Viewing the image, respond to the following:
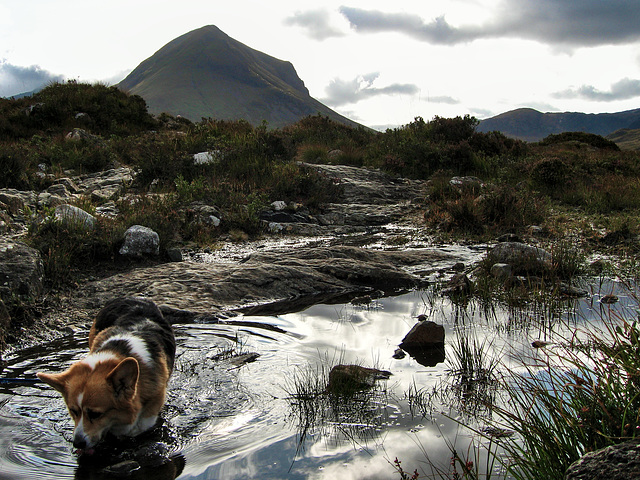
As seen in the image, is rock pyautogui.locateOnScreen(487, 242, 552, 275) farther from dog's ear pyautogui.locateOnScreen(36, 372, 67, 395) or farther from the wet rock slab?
dog's ear pyautogui.locateOnScreen(36, 372, 67, 395)

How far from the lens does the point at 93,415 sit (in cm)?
312

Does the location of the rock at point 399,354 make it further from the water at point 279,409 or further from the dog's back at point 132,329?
the dog's back at point 132,329

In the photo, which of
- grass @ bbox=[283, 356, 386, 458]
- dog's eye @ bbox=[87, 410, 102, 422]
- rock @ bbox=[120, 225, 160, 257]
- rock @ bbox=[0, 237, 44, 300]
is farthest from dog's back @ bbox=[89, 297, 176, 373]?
rock @ bbox=[120, 225, 160, 257]

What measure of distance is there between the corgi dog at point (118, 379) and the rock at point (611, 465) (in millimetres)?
2487

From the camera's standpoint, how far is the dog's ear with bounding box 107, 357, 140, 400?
3.05 m

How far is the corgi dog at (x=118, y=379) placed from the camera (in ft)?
10.1

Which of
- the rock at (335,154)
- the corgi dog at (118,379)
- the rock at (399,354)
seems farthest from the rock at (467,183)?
the corgi dog at (118,379)

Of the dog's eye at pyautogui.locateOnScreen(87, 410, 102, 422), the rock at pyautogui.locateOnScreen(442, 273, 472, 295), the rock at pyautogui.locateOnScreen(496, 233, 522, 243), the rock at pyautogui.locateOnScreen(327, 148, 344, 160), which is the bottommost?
the rock at pyautogui.locateOnScreen(442, 273, 472, 295)

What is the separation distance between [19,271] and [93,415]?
382 centimetres

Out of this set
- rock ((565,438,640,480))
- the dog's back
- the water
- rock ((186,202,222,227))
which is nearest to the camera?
rock ((565,438,640,480))

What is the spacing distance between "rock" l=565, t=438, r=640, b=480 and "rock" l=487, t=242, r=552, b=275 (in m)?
5.93

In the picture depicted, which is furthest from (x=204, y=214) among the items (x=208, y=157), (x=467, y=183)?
(x=467, y=183)

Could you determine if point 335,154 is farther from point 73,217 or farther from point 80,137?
point 73,217

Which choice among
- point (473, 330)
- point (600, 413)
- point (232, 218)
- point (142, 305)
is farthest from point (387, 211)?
point (600, 413)
